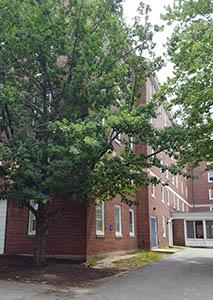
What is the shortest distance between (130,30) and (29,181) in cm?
731

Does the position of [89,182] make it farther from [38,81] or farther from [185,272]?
[185,272]

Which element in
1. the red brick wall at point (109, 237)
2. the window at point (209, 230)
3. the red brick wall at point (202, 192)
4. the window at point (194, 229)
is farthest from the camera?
the red brick wall at point (202, 192)

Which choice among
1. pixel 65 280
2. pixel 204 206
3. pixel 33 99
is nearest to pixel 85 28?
pixel 33 99

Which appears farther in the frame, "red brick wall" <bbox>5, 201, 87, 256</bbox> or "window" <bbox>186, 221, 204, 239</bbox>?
"window" <bbox>186, 221, 204, 239</bbox>

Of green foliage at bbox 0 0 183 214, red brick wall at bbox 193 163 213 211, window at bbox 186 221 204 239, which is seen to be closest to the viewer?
green foliage at bbox 0 0 183 214

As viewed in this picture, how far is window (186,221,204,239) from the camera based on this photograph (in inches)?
1458

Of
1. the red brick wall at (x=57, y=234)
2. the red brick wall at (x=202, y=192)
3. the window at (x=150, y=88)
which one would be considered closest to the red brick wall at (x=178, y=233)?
the window at (x=150, y=88)

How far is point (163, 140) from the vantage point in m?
11.9

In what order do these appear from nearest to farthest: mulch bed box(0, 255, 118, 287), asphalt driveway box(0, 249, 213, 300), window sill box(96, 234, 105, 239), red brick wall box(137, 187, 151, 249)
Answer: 1. asphalt driveway box(0, 249, 213, 300)
2. mulch bed box(0, 255, 118, 287)
3. window sill box(96, 234, 105, 239)
4. red brick wall box(137, 187, 151, 249)

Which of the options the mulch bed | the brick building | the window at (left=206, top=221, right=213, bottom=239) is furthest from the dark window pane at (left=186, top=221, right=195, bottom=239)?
the mulch bed

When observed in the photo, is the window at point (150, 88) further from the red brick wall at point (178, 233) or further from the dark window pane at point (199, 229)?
the dark window pane at point (199, 229)

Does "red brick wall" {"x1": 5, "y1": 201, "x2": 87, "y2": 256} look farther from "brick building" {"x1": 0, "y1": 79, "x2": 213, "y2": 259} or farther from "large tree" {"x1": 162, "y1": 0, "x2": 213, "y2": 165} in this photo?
"large tree" {"x1": 162, "y1": 0, "x2": 213, "y2": 165}

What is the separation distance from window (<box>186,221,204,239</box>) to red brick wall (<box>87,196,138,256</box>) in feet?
48.3

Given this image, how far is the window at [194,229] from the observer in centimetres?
3704
